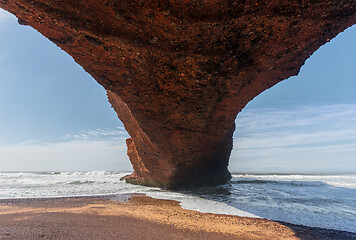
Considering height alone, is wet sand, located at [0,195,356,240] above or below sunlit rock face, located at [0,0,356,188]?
below

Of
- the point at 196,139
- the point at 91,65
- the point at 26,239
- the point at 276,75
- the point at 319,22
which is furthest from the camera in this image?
the point at 196,139

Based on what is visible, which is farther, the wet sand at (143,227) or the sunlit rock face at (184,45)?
the sunlit rock face at (184,45)

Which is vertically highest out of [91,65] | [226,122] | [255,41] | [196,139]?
[255,41]

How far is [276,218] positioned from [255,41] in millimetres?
4133

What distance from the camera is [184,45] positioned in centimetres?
521

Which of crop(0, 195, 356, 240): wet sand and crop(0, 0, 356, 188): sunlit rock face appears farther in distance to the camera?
crop(0, 0, 356, 188): sunlit rock face

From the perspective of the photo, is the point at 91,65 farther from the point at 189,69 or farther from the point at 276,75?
the point at 276,75

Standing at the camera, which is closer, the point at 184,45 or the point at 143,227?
the point at 143,227

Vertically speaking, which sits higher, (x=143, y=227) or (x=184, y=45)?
(x=184, y=45)

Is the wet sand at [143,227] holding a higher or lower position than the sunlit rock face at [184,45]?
lower

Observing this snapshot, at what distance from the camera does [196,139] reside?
8719 mm

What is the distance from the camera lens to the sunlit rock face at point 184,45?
13.7ft

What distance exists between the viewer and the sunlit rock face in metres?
4.16

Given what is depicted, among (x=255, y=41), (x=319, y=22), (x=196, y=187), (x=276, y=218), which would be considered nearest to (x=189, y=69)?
(x=255, y=41)
